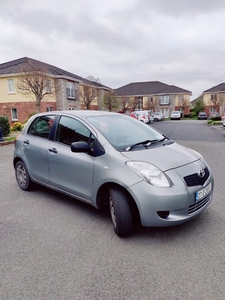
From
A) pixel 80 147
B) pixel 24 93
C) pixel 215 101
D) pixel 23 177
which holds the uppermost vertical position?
pixel 24 93

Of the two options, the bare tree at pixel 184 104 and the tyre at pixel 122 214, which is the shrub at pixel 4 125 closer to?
the tyre at pixel 122 214

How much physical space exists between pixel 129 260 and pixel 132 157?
1228 mm

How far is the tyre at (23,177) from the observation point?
14.9 feet

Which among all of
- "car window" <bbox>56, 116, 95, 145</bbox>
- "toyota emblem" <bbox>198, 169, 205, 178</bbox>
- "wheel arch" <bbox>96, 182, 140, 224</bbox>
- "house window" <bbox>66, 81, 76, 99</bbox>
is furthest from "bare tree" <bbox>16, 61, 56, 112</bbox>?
"toyota emblem" <bbox>198, 169, 205, 178</bbox>

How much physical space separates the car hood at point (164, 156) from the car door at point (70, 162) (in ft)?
2.20

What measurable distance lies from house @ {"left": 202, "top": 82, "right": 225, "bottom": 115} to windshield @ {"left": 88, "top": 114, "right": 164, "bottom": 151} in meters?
47.3

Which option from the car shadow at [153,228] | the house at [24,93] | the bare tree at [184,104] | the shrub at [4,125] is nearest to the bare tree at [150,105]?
the bare tree at [184,104]

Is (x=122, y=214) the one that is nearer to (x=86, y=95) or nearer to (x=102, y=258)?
(x=102, y=258)

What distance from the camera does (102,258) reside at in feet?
8.19

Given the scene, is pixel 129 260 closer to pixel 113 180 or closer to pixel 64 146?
pixel 113 180

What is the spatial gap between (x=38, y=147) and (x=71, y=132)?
2.87ft

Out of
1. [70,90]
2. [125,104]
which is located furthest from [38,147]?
[125,104]

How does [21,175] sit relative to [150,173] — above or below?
below

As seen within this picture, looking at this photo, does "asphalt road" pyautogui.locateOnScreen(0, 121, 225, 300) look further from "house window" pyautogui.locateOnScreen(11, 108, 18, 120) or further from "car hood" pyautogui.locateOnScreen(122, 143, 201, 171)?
"house window" pyautogui.locateOnScreen(11, 108, 18, 120)
